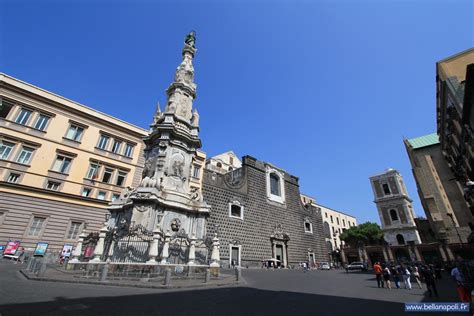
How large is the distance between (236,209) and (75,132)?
63.7 feet

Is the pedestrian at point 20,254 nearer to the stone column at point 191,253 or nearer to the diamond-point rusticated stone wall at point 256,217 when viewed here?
the stone column at point 191,253

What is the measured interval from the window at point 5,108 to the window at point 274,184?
30314mm

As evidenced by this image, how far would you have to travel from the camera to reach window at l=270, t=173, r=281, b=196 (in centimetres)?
3381

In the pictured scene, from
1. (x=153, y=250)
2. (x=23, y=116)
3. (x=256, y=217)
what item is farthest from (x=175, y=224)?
(x=23, y=116)

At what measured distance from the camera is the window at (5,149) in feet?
59.4

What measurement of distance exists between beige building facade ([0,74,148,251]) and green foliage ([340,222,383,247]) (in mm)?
40200

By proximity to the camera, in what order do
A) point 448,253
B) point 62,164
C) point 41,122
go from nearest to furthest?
point 41,122 < point 62,164 < point 448,253

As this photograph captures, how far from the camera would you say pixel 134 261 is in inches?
383

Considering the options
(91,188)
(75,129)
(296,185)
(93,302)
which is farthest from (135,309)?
(296,185)

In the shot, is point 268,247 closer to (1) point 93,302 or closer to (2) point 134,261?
(2) point 134,261

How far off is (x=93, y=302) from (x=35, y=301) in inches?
45.6

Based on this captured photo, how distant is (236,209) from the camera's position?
27.5 metres

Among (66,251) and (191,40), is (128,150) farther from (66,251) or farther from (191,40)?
(191,40)

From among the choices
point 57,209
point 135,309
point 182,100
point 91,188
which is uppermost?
point 182,100
